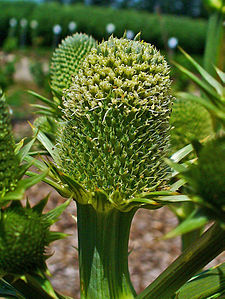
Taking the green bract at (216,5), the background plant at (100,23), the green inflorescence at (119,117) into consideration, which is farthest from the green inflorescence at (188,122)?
the background plant at (100,23)

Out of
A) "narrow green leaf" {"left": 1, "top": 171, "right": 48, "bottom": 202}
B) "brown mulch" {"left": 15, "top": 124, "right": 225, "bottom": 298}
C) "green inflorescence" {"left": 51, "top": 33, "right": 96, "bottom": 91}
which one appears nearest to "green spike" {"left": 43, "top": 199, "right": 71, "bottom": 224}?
"narrow green leaf" {"left": 1, "top": 171, "right": 48, "bottom": 202}

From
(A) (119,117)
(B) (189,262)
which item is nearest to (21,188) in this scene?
(A) (119,117)

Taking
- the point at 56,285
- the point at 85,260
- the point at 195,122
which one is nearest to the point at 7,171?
the point at 85,260

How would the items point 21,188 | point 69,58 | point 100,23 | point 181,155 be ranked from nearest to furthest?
point 21,188, point 181,155, point 69,58, point 100,23

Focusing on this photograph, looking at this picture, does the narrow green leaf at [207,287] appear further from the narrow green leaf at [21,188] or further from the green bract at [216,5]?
the green bract at [216,5]

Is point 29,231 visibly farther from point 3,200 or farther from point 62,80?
point 62,80

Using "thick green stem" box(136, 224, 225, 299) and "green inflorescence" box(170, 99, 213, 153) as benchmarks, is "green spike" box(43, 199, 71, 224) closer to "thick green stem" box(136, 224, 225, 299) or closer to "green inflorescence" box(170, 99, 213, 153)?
"thick green stem" box(136, 224, 225, 299)

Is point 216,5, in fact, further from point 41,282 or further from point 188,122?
point 41,282
